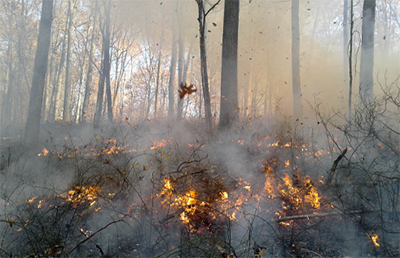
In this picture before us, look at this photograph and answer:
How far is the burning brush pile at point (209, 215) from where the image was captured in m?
2.37

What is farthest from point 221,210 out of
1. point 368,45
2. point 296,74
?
point 296,74

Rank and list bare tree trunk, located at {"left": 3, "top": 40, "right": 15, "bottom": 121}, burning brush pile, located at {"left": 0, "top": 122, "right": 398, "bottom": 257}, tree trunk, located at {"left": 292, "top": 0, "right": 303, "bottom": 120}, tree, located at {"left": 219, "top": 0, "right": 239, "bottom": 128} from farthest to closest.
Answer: bare tree trunk, located at {"left": 3, "top": 40, "right": 15, "bottom": 121} < tree trunk, located at {"left": 292, "top": 0, "right": 303, "bottom": 120} < tree, located at {"left": 219, "top": 0, "right": 239, "bottom": 128} < burning brush pile, located at {"left": 0, "top": 122, "right": 398, "bottom": 257}

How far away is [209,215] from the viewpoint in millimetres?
2918

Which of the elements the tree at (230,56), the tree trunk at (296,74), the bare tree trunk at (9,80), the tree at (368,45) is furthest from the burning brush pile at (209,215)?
the bare tree trunk at (9,80)

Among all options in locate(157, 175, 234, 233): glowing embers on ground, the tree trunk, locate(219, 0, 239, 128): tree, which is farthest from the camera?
the tree trunk

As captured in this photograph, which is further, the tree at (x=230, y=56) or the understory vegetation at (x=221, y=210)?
the tree at (x=230, y=56)

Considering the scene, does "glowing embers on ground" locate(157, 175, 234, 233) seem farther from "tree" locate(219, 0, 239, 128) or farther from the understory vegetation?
"tree" locate(219, 0, 239, 128)

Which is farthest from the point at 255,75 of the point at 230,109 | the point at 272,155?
the point at 272,155

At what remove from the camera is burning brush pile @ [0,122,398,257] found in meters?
2.37

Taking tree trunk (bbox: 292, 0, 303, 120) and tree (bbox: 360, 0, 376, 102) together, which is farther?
tree trunk (bbox: 292, 0, 303, 120)

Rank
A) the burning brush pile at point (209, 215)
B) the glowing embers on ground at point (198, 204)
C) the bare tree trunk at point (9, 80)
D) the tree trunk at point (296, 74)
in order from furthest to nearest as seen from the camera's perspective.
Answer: the bare tree trunk at point (9, 80) < the tree trunk at point (296, 74) < the glowing embers on ground at point (198, 204) < the burning brush pile at point (209, 215)

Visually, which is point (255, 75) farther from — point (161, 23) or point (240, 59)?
point (161, 23)

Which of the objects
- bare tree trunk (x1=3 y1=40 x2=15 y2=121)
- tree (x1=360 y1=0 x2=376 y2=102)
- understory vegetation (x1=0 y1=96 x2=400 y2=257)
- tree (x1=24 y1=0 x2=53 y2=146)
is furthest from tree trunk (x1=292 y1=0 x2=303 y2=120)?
bare tree trunk (x1=3 y1=40 x2=15 y2=121)

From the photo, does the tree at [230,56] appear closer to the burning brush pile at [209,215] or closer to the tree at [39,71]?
the burning brush pile at [209,215]
